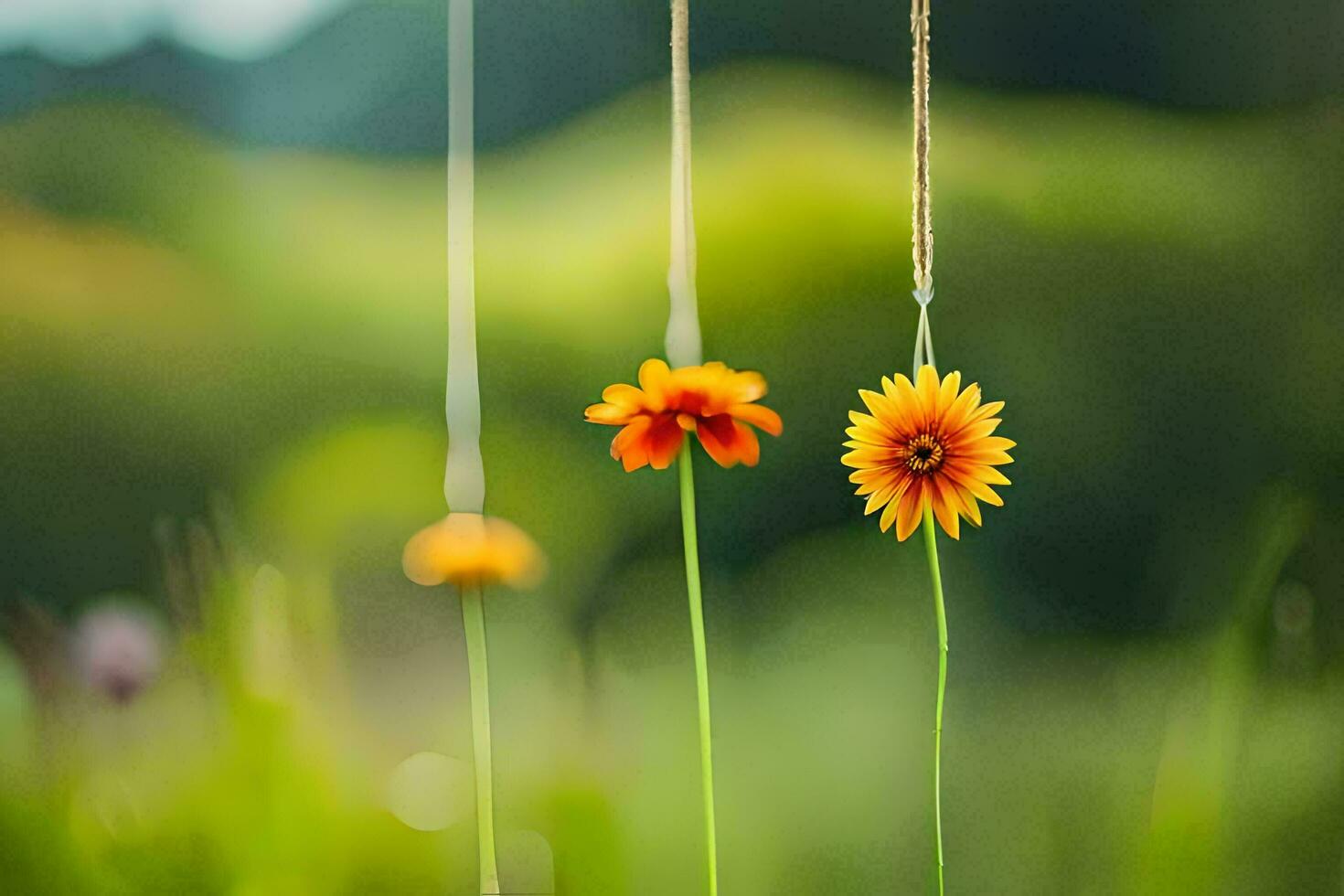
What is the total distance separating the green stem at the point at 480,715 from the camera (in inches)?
32.5

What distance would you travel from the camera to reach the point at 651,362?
2.71 feet

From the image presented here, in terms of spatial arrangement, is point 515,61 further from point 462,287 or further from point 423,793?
point 423,793

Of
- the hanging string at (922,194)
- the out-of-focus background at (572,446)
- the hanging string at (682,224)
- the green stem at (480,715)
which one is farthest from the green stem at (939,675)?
the green stem at (480,715)

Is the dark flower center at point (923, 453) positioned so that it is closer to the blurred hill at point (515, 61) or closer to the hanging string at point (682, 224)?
the hanging string at point (682, 224)

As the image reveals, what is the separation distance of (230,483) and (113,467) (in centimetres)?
10

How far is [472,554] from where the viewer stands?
0.83m

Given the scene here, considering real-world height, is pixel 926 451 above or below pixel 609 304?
below

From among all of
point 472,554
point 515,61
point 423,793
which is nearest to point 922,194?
point 515,61

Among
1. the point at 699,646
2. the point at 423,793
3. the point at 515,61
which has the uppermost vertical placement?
the point at 515,61

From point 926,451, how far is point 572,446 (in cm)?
31

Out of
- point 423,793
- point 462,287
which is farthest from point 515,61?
point 423,793

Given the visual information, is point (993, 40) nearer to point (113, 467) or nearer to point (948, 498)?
point (948, 498)

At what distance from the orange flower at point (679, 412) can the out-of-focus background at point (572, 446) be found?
20 mm

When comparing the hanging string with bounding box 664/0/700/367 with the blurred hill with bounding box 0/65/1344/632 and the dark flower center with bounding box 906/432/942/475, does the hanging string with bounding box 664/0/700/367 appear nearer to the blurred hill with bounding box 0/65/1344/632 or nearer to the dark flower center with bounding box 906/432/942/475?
the blurred hill with bounding box 0/65/1344/632
